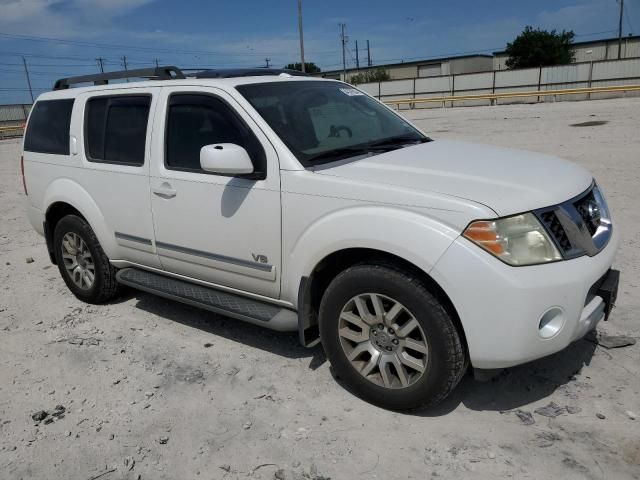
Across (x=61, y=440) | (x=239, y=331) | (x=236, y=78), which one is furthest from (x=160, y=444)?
(x=236, y=78)

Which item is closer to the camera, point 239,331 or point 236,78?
point 236,78

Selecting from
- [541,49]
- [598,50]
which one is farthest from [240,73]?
[598,50]

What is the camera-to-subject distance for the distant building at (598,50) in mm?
62594

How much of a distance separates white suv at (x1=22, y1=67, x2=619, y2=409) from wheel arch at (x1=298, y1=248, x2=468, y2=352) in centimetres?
1

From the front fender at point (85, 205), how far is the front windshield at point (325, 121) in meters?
1.76

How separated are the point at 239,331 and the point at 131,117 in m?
1.87

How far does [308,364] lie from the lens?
3723 millimetres

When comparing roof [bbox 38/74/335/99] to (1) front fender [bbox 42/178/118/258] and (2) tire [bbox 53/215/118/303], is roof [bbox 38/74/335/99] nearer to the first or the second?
(1) front fender [bbox 42/178/118/258]

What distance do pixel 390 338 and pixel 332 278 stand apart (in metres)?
0.57

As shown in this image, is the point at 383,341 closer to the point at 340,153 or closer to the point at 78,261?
the point at 340,153

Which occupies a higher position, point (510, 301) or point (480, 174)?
point (480, 174)

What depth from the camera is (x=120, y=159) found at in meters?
4.27

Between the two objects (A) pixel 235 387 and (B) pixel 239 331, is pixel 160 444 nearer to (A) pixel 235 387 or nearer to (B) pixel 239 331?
(A) pixel 235 387

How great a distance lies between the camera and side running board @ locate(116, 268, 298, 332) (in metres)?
3.44
